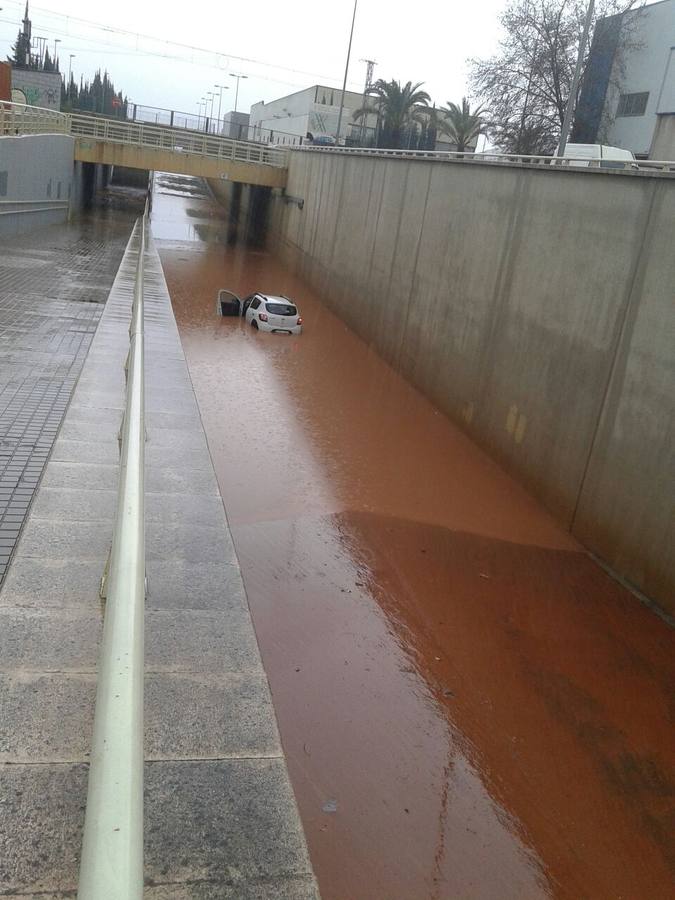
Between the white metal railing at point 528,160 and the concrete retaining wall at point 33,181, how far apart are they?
11.0m

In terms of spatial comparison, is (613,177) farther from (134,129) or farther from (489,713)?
(134,129)

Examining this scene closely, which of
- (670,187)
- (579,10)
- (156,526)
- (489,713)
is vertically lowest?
(489,713)

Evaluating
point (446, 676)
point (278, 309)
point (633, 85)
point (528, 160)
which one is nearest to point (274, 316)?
point (278, 309)

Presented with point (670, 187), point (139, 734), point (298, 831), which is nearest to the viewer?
point (139, 734)

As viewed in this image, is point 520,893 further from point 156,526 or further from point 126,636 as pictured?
point 126,636

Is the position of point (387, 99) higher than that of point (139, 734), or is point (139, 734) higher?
point (387, 99)

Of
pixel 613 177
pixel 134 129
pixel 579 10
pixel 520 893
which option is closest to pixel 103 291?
pixel 613 177

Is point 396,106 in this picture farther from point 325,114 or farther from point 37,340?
point 37,340

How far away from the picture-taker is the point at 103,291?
16.7m

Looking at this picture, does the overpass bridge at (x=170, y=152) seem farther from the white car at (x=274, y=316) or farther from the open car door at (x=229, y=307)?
the white car at (x=274, y=316)

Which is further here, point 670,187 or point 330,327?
point 330,327

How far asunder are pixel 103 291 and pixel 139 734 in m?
15.9

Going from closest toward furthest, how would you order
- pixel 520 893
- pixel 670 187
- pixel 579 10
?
1. pixel 520 893
2. pixel 670 187
3. pixel 579 10

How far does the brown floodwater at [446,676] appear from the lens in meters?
5.37
